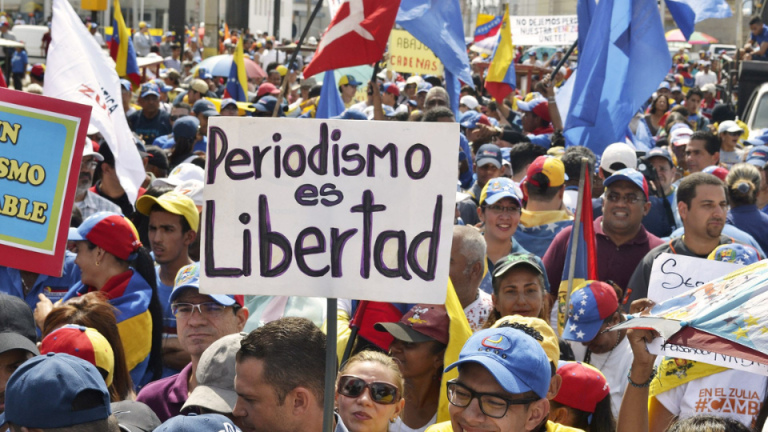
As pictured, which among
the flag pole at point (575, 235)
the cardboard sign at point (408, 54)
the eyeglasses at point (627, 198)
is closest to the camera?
the flag pole at point (575, 235)

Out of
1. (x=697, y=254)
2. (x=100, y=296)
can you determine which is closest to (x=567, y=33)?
(x=697, y=254)

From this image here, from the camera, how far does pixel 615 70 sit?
26.1ft

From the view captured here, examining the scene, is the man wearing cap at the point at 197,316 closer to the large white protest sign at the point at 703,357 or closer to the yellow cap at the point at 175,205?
the yellow cap at the point at 175,205

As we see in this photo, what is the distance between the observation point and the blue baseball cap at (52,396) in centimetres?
269

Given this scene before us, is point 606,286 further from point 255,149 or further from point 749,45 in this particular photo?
point 749,45

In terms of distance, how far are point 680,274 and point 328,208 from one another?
7.20 ft

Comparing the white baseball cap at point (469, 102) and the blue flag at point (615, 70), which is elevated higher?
the blue flag at point (615, 70)

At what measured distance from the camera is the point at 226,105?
1095 centimetres

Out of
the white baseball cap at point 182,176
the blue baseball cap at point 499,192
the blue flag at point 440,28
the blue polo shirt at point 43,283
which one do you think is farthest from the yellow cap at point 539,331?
the blue flag at point 440,28

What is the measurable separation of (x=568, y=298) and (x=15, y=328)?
243 cm

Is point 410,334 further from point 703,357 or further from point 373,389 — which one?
point 703,357

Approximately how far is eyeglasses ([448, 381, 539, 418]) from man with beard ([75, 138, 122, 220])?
3.79 meters

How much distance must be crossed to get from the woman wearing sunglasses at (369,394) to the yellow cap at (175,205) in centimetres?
192

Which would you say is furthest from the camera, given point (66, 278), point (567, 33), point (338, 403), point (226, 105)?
point (567, 33)
